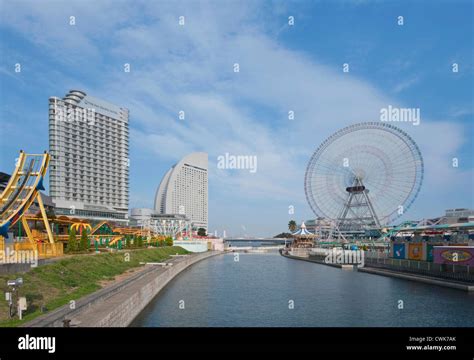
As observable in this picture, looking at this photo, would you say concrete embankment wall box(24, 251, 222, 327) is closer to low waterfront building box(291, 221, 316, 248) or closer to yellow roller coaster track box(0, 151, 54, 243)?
yellow roller coaster track box(0, 151, 54, 243)

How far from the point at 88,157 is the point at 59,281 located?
507 ft

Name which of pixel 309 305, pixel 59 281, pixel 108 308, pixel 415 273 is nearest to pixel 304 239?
pixel 415 273

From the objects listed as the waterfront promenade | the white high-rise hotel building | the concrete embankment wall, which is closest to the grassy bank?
the concrete embankment wall

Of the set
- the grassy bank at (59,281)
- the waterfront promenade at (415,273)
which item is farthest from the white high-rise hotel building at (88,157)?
the waterfront promenade at (415,273)

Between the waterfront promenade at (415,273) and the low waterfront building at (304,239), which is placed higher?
the waterfront promenade at (415,273)

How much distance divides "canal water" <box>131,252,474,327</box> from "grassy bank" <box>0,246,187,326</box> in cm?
541

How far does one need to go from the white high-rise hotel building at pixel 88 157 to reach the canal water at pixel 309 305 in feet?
367

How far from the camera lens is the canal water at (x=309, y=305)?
2862 cm

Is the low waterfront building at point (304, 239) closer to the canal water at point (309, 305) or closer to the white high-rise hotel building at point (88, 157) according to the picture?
the white high-rise hotel building at point (88, 157)

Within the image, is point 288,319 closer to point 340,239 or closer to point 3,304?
point 3,304

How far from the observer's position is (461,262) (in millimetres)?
43875

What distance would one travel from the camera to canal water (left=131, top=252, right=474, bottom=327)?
28.6 metres
